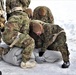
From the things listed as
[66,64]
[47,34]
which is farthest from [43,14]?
[66,64]

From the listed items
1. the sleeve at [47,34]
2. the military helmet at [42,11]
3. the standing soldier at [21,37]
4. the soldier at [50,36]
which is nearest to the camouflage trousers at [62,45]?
the soldier at [50,36]

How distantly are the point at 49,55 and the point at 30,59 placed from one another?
345 millimetres

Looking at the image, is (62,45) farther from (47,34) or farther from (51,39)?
(47,34)

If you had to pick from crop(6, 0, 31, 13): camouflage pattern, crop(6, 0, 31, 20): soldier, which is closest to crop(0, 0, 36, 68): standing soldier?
crop(6, 0, 31, 20): soldier

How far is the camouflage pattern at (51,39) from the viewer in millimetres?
5414

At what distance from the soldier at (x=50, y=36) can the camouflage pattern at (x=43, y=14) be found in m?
0.43

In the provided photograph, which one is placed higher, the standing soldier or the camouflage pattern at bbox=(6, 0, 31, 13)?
the camouflage pattern at bbox=(6, 0, 31, 13)

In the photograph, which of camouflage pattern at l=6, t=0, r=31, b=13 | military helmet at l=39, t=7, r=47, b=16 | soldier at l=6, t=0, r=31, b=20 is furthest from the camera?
camouflage pattern at l=6, t=0, r=31, b=13

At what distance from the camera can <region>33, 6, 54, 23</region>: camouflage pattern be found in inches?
231

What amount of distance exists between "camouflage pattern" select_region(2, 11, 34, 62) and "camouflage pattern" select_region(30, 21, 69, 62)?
7.9 inches

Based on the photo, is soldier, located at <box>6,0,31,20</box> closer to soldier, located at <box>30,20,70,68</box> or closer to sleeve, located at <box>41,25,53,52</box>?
soldier, located at <box>30,20,70,68</box>

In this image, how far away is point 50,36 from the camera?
5.41 meters

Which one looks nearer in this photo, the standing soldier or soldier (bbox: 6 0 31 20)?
the standing soldier

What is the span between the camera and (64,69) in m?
5.32
